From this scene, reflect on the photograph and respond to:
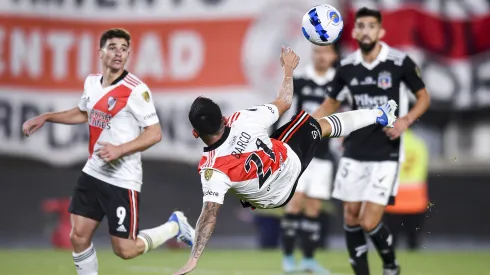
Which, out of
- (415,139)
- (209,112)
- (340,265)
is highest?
(209,112)

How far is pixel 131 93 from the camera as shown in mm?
8383

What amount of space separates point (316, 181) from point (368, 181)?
2899 mm

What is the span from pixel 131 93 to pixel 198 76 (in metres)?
7.29

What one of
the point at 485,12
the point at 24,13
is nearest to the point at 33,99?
the point at 24,13

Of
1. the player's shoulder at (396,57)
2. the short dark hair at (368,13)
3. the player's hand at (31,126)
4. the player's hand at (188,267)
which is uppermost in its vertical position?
the short dark hair at (368,13)

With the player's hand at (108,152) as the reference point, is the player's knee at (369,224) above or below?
below

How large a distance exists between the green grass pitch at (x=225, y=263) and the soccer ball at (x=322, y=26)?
359 cm

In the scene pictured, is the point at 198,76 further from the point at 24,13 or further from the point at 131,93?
the point at 131,93

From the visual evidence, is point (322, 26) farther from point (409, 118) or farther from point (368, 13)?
point (409, 118)

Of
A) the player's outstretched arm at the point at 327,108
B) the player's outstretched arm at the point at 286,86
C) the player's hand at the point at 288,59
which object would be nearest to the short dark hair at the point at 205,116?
the player's outstretched arm at the point at 286,86

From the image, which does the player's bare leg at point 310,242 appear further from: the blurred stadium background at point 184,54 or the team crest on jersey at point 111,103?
the team crest on jersey at point 111,103

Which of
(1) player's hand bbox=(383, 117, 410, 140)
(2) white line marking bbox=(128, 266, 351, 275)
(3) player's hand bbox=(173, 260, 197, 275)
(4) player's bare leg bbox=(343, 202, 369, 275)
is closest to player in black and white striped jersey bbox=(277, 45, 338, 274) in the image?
(2) white line marking bbox=(128, 266, 351, 275)

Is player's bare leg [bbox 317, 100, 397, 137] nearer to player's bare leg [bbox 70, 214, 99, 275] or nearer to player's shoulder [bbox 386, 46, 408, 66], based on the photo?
player's shoulder [bbox 386, 46, 408, 66]

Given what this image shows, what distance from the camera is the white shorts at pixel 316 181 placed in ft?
39.5
